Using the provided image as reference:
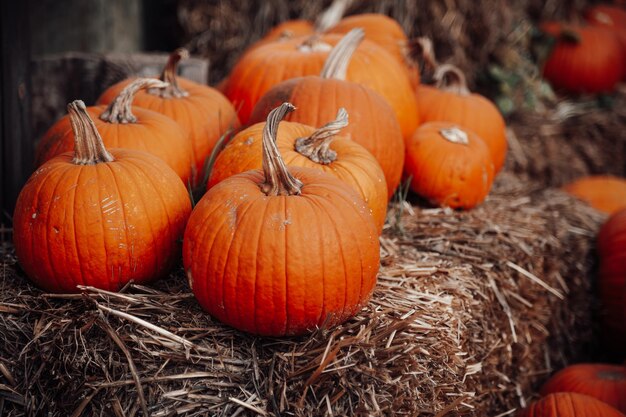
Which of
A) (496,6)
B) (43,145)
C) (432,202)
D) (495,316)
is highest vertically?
(496,6)

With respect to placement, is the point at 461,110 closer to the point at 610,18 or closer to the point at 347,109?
the point at 347,109

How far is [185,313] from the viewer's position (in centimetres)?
213

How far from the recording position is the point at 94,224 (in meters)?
2.12

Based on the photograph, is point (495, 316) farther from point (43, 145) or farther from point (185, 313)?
point (43, 145)

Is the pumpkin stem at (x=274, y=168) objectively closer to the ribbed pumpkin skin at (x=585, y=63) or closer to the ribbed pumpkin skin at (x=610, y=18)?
the ribbed pumpkin skin at (x=585, y=63)

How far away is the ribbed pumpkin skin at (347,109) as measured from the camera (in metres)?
2.85

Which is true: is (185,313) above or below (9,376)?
above

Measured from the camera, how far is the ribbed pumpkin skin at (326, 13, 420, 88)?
3957 mm

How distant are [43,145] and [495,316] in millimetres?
2022

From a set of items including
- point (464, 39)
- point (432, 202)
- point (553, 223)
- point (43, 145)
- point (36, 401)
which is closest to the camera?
point (36, 401)

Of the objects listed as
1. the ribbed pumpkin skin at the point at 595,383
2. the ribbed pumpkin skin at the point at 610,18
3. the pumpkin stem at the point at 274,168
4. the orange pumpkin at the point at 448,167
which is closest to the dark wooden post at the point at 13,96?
the pumpkin stem at the point at 274,168

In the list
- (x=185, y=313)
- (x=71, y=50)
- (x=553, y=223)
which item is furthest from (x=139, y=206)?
(x=71, y=50)

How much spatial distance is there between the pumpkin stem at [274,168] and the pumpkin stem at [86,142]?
0.59 meters

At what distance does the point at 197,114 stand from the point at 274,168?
1100 millimetres
